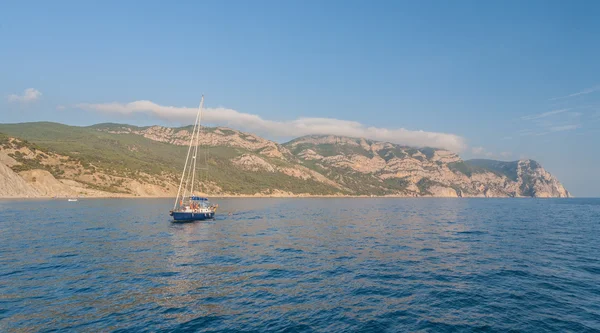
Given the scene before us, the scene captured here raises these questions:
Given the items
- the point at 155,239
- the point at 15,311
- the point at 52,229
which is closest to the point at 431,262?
the point at 15,311

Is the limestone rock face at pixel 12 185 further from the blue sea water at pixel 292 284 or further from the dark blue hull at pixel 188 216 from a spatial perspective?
the blue sea water at pixel 292 284

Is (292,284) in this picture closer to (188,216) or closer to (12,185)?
(188,216)

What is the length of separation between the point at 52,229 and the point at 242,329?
54717mm

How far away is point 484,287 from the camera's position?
28281mm

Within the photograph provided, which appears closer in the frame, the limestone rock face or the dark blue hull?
the dark blue hull

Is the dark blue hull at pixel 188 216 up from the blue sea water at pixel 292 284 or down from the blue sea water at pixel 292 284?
down

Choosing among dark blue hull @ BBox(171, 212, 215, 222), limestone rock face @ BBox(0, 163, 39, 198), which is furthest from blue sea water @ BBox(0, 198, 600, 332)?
limestone rock face @ BBox(0, 163, 39, 198)

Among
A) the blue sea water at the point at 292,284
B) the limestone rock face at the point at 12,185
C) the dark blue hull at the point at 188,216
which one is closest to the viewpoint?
the blue sea water at the point at 292,284

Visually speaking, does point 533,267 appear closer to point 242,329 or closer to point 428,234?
point 428,234

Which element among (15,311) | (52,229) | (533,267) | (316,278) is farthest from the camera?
(52,229)

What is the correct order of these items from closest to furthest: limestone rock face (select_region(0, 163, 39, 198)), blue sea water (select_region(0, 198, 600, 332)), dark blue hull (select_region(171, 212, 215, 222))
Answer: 1. blue sea water (select_region(0, 198, 600, 332))
2. dark blue hull (select_region(171, 212, 215, 222))
3. limestone rock face (select_region(0, 163, 39, 198))

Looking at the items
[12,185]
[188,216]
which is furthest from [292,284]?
[12,185]

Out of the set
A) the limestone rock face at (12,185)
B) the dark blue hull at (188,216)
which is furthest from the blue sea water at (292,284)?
the limestone rock face at (12,185)

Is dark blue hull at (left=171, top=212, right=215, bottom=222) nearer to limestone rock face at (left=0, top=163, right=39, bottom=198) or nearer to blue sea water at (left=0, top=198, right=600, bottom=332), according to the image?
blue sea water at (left=0, top=198, right=600, bottom=332)
